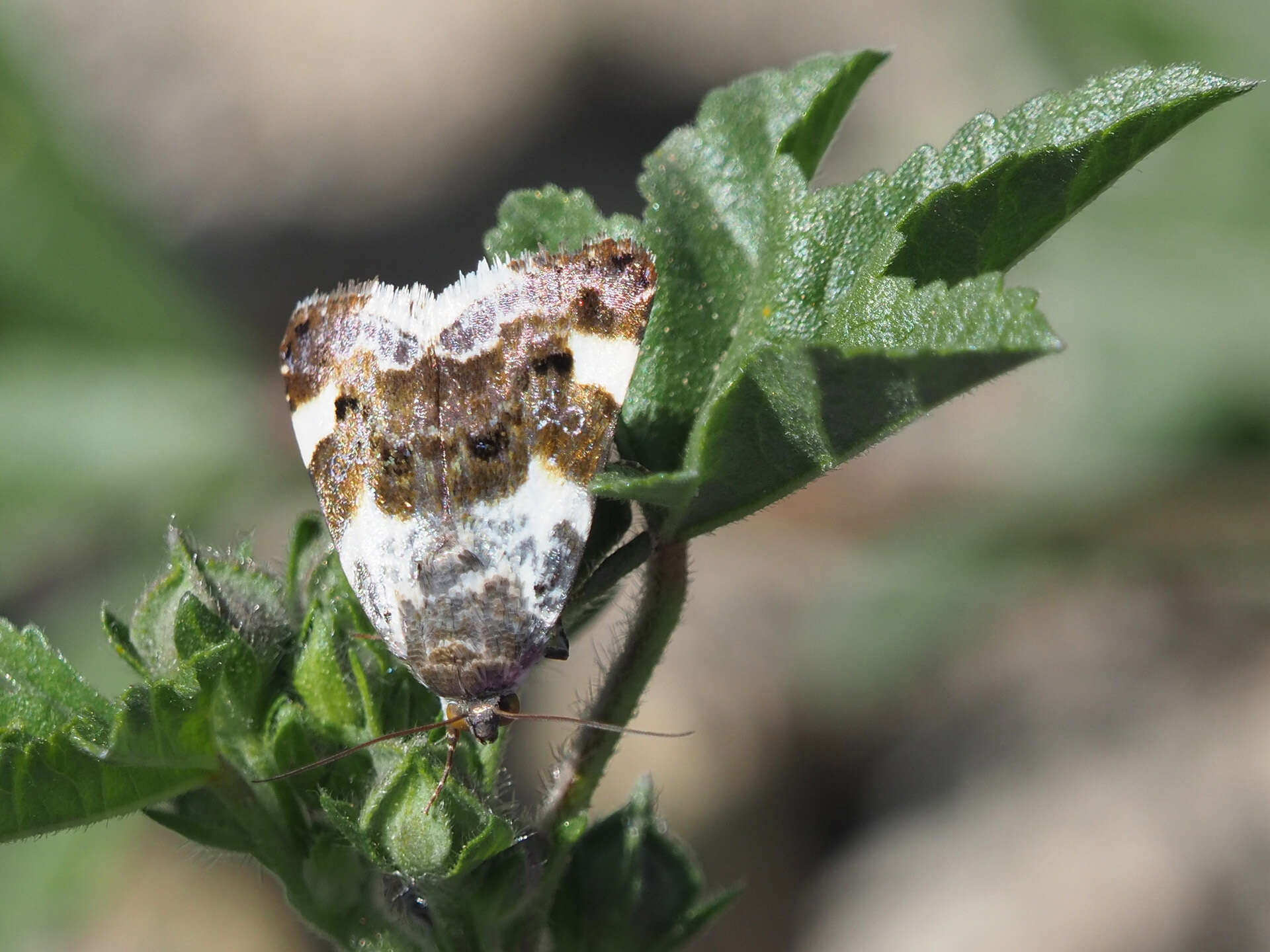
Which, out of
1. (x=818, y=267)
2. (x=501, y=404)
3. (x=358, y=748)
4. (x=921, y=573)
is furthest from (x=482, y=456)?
(x=921, y=573)

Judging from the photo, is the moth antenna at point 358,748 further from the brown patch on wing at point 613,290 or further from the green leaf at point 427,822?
the brown patch on wing at point 613,290

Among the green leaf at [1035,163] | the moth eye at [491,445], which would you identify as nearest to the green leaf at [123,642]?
the moth eye at [491,445]

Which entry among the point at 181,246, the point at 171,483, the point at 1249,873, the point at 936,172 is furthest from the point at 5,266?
the point at 1249,873

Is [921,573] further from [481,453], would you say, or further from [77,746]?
[77,746]

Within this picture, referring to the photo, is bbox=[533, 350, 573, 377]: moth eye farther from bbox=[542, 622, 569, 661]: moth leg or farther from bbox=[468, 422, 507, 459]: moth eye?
bbox=[542, 622, 569, 661]: moth leg

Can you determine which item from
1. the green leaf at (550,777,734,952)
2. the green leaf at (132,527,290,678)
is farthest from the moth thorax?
the green leaf at (550,777,734,952)

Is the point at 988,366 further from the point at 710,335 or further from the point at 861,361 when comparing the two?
the point at 710,335
